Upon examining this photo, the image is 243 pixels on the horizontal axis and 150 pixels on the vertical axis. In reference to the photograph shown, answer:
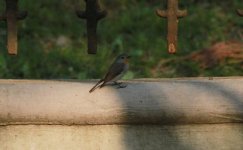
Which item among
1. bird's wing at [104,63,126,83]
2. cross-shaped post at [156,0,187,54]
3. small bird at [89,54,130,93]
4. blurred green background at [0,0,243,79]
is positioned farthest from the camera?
blurred green background at [0,0,243,79]

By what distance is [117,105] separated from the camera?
3.85 m

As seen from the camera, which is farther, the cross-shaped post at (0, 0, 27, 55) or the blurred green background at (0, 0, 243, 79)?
the blurred green background at (0, 0, 243, 79)

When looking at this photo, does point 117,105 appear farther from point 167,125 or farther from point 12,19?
point 12,19

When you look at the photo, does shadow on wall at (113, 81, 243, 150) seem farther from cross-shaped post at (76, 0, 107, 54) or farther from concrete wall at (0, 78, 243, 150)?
cross-shaped post at (76, 0, 107, 54)

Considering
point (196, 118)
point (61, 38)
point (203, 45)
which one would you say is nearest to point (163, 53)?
point (203, 45)

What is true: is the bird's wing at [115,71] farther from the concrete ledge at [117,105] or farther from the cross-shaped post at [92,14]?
the cross-shaped post at [92,14]

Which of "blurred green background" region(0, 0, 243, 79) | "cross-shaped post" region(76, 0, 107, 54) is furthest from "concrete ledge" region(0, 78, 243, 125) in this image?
"blurred green background" region(0, 0, 243, 79)

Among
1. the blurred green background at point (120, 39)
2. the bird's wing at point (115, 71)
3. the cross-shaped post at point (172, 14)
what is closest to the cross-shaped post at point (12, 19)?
the bird's wing at point (115, 71)

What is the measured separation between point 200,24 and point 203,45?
1.27 feet

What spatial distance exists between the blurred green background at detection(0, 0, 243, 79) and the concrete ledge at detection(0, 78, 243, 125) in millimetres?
1754

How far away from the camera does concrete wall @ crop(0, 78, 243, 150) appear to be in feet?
12.6

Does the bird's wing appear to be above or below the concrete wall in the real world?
above

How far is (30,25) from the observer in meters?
6.54

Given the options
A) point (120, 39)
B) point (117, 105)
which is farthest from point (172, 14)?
point (120, 39)
